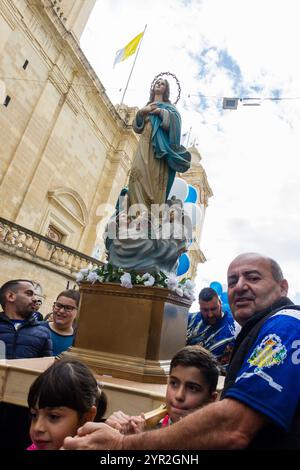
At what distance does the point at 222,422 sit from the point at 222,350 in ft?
8.30

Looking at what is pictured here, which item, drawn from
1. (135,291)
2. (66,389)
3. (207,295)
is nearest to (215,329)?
(207,295)

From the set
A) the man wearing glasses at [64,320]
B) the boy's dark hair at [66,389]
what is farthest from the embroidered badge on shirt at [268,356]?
the man wearing glasses at [64,320]

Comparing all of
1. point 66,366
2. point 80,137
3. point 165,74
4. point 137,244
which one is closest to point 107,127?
point 80,137

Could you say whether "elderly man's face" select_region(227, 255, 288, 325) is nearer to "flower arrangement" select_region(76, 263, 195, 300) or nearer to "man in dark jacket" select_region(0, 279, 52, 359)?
"flower arrangement" select_region(76, 263, 195, 300)

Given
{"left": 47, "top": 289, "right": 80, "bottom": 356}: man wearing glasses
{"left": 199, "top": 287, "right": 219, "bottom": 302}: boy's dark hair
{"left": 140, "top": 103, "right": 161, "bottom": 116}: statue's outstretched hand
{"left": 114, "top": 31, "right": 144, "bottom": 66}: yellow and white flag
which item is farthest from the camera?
{"left": 114, "top": 31, "right": 144, "bottom": 66}: yellow and white flag

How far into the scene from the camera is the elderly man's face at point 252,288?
5.20 feet

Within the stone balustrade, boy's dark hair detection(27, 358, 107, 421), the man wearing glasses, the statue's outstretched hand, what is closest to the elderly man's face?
boy's dark hair detection(27, 358, 107, 421)

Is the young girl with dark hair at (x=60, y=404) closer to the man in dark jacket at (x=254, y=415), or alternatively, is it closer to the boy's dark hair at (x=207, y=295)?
the man in dark jacket at (x=254, y=415)

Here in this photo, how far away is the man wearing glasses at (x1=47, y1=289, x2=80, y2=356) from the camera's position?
3.67 m

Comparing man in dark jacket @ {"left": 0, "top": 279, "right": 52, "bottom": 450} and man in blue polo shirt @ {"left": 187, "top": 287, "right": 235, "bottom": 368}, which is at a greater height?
man in blue polo shirt @ {"left": 187, "top": 287, "right": 235, "bottom": 368}

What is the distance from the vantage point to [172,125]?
4281 millimetres

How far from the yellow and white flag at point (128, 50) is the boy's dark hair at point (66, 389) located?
16597 mm

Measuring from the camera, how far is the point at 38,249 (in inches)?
444

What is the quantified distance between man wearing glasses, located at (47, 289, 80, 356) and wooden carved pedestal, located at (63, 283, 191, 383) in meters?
0.45
